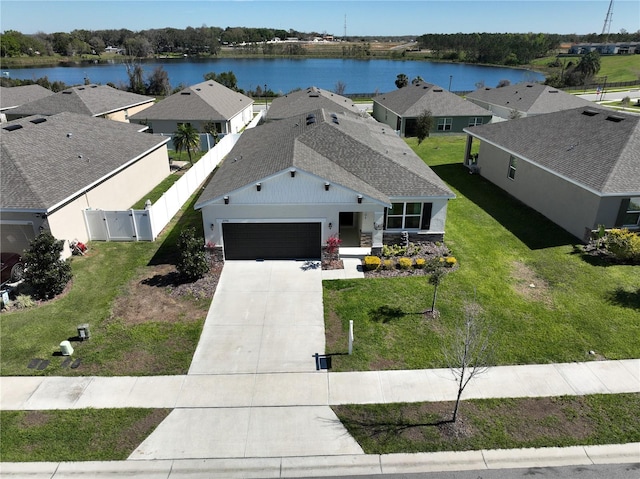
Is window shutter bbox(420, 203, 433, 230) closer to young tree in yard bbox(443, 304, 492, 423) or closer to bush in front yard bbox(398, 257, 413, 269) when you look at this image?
bush in front yard bbox(398, 257, 413, 269)

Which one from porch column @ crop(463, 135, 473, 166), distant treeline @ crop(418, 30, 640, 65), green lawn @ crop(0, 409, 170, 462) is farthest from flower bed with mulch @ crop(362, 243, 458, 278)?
distant treeline @ crop(418, 30, 640, 65)

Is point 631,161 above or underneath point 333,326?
above

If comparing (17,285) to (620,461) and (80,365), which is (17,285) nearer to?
(80,365)

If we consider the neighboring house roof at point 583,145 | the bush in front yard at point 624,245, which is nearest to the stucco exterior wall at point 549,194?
the neighboring house roof at point 583,145

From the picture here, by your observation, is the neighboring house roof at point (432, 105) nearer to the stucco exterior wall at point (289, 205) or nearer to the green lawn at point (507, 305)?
the green lawn at point (507, 305)

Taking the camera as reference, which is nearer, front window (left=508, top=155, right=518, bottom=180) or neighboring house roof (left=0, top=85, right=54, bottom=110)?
front window (left=508, top=155, right=518, bottom=180)

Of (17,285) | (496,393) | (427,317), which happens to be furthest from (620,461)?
(17,285)

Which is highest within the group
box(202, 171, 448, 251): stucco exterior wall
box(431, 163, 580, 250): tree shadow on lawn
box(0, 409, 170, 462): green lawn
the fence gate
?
box(202, 171, 448, 251): stucco exterior wall
